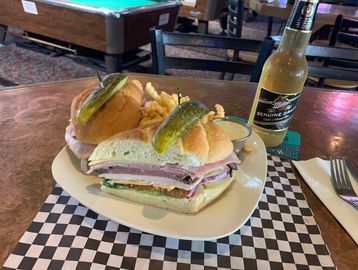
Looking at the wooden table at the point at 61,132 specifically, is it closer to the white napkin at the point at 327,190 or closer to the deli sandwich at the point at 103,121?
the white napkin at the point at 327,190

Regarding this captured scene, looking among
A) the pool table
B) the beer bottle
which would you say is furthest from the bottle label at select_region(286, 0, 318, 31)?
the pool table

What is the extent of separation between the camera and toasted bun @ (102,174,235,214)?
75 cm

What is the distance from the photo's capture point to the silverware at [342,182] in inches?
33.0

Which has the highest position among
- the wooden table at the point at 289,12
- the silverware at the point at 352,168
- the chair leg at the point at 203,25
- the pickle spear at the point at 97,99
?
the wooden table at the point at 289,12

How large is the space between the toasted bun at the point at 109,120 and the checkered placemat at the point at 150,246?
0.62ft

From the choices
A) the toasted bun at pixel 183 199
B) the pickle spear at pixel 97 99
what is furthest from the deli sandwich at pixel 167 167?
the pickle spear at pixel 97 99

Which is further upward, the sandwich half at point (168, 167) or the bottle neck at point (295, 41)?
the bottle neck at point (295, 41)

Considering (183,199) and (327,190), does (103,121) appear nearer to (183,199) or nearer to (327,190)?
(183,199)

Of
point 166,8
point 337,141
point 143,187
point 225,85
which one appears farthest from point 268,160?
point 166,8

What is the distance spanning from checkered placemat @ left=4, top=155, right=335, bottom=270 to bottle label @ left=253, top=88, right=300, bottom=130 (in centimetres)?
34

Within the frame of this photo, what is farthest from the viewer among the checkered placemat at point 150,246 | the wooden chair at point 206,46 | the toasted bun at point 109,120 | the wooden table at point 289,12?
the wooden table at point 289,12

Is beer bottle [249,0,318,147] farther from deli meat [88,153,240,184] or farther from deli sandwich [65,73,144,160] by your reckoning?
deli sandwich [65,73,144,160]

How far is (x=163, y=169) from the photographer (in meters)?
0.77

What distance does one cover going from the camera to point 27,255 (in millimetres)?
629
